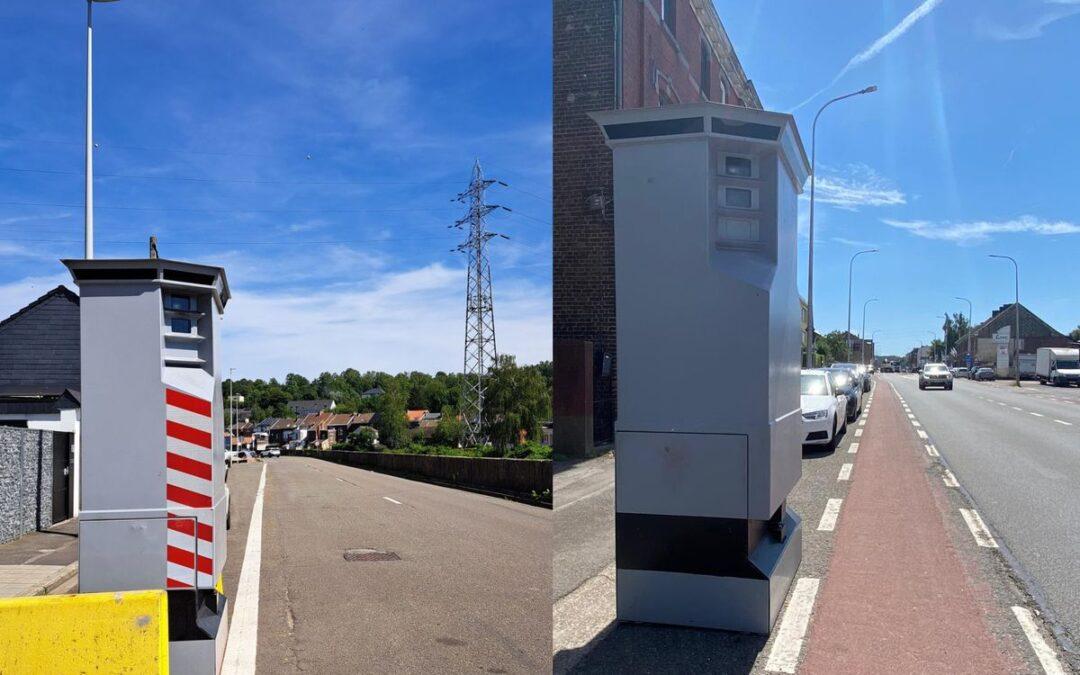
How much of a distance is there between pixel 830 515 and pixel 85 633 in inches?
253

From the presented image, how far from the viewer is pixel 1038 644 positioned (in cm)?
396

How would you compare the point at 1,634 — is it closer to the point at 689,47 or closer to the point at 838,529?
the point at 838,529

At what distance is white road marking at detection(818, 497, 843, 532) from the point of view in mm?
7064

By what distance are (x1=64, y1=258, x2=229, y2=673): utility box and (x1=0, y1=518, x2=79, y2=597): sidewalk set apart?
2.70m

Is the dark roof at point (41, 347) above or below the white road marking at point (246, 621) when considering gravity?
above

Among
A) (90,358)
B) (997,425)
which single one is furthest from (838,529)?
(997,425)

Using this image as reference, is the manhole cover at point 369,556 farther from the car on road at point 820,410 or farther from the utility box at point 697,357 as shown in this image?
the car on road at point 820,410

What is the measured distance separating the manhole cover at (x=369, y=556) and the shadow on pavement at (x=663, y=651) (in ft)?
16.7

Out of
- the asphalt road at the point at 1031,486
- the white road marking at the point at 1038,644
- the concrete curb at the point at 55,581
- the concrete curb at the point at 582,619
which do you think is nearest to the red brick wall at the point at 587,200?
the asphalt road at the point at 1031,486

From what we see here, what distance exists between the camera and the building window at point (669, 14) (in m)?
19.8

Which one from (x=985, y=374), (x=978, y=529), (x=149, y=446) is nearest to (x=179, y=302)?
(x=149, y=446)

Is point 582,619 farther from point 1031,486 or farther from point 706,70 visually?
point 706,70

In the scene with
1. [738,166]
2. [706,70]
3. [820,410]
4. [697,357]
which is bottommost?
[820,410]

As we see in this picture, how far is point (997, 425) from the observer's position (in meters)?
18.6
